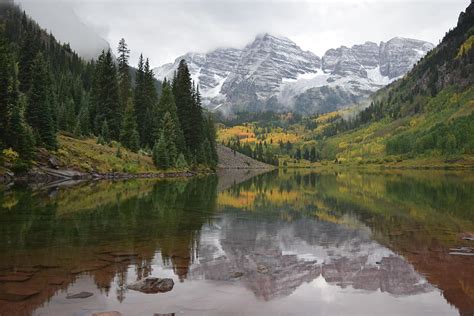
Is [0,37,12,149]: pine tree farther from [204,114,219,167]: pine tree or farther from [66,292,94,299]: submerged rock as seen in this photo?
[204,114,219,167]: pine tree

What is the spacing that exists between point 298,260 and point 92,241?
32.3 ft

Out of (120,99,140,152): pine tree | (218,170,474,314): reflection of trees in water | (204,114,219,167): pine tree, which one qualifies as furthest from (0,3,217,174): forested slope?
(218,170,474,314): reflection of trees in water

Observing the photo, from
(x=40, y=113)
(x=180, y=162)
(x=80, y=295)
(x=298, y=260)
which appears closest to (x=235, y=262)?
(x=298, y=260)

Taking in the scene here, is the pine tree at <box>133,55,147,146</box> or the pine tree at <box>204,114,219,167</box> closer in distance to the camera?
the pine tree at <box>133,55,147,146</box>

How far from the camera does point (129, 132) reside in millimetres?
96000

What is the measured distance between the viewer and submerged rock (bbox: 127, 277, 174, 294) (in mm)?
13477

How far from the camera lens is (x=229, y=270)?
1647 cm

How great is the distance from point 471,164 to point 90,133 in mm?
157055

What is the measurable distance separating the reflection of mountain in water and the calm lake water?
1.9 inches

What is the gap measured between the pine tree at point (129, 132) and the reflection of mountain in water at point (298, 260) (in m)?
72.0

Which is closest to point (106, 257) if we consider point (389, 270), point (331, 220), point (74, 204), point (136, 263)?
point (136, 263)

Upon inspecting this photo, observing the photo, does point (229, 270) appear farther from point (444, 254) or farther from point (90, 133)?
point (90, 133)

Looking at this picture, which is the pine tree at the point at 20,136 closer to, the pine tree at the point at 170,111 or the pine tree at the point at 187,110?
the pine tree at the point at 170,111

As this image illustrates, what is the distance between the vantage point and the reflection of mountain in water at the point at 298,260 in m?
15.0
